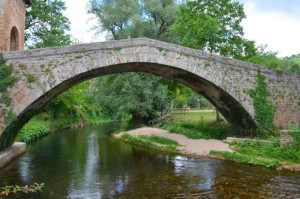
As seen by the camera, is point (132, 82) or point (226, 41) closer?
point (226, 41)

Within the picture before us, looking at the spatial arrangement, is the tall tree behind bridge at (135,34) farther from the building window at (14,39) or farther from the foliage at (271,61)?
the building window at (14,39)

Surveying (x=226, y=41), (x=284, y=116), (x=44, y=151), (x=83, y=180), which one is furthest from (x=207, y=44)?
(x=83, y=180)

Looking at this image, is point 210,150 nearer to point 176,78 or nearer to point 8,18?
point 176,78

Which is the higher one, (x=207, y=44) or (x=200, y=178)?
(x=207, y=44)

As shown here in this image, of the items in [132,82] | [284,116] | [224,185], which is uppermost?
[132,82]

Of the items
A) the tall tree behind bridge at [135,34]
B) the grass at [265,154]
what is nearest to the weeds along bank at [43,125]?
the tall tree behind bridge at [135,34]

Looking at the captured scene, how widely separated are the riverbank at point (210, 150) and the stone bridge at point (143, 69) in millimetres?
2073

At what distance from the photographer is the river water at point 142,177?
392 inches

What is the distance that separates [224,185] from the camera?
10.8m

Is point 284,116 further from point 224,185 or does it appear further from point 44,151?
point 44,151

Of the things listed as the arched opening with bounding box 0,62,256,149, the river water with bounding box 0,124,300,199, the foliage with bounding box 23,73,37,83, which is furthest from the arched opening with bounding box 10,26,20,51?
the river water with bounding box 0,124,300,199

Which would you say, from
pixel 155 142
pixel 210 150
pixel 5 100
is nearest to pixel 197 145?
pixel 210 150

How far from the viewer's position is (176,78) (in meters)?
17.8

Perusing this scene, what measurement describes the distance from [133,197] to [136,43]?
22.7 feet
